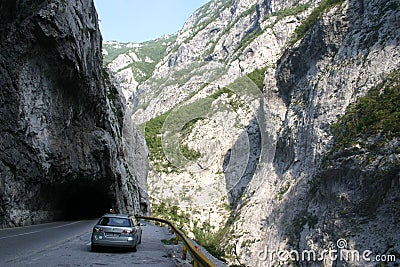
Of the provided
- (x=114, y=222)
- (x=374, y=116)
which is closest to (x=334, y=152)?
(x=374, y=116)

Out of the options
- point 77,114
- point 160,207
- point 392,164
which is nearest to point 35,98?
point 77,114

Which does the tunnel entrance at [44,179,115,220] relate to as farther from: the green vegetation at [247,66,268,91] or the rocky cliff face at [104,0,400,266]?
the green vegetation at [247,66,268,91]

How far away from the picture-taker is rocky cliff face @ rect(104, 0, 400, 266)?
23609mm

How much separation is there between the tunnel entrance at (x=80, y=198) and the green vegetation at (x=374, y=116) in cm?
2028

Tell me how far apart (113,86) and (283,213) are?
2310cm

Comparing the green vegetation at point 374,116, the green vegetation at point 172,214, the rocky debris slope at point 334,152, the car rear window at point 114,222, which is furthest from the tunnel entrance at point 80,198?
the green vegetation at point 172,214

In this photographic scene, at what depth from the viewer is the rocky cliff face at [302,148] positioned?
77.5ft

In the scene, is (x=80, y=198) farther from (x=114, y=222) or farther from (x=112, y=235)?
(x=112, y=235)

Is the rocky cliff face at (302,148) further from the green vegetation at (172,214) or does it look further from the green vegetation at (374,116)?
the green vegetation at (172,214)

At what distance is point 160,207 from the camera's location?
6881 cm

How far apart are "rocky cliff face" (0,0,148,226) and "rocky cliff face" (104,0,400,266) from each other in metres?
17.1

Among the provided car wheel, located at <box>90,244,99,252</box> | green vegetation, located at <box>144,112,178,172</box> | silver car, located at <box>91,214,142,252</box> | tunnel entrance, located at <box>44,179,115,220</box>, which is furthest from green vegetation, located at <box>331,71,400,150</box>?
green vegetation, located at <box>144,112,178,172</box>

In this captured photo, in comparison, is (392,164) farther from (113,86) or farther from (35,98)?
(113,86)

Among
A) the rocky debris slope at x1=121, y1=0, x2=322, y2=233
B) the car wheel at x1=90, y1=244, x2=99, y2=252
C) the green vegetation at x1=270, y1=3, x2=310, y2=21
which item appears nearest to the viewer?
the car wheel at x1=90, y1=244, x2=99, y2=252
